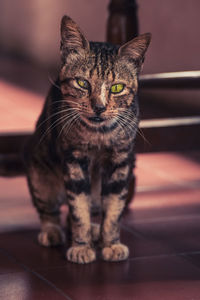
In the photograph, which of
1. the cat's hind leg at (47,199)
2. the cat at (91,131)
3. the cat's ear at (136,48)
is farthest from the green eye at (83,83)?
the cat's hind leg at (47,199)

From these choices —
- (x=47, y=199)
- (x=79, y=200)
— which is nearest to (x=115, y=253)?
(x=79, y=200)

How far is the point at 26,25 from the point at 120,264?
5.17 meters

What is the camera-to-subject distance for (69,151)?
2051mm

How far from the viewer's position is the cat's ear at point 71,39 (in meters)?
1.96

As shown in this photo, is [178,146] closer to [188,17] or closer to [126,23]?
[126,23]

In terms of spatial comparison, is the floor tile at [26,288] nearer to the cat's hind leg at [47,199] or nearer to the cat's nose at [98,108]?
the cat's hind leg at [47,199]

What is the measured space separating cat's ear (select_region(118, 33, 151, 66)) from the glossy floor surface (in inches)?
25.1

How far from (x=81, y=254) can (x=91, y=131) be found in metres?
0.38

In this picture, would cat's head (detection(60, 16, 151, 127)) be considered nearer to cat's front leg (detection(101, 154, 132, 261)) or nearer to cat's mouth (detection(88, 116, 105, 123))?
cat's mouth (detection(88, 116, 105, 123))

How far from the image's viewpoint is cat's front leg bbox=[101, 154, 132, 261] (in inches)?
82.4

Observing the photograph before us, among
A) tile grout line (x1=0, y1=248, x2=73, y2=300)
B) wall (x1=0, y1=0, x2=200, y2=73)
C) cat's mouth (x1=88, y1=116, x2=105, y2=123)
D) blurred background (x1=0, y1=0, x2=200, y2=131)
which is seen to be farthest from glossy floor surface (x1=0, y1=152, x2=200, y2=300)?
wall (x1=0, y1=0, x2=200, y2=73)

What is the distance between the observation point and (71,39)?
6.52 feet

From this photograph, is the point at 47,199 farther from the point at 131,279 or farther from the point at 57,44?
the point at 57,44

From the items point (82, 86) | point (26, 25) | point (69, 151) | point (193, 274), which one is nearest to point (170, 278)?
point (193, 274)
